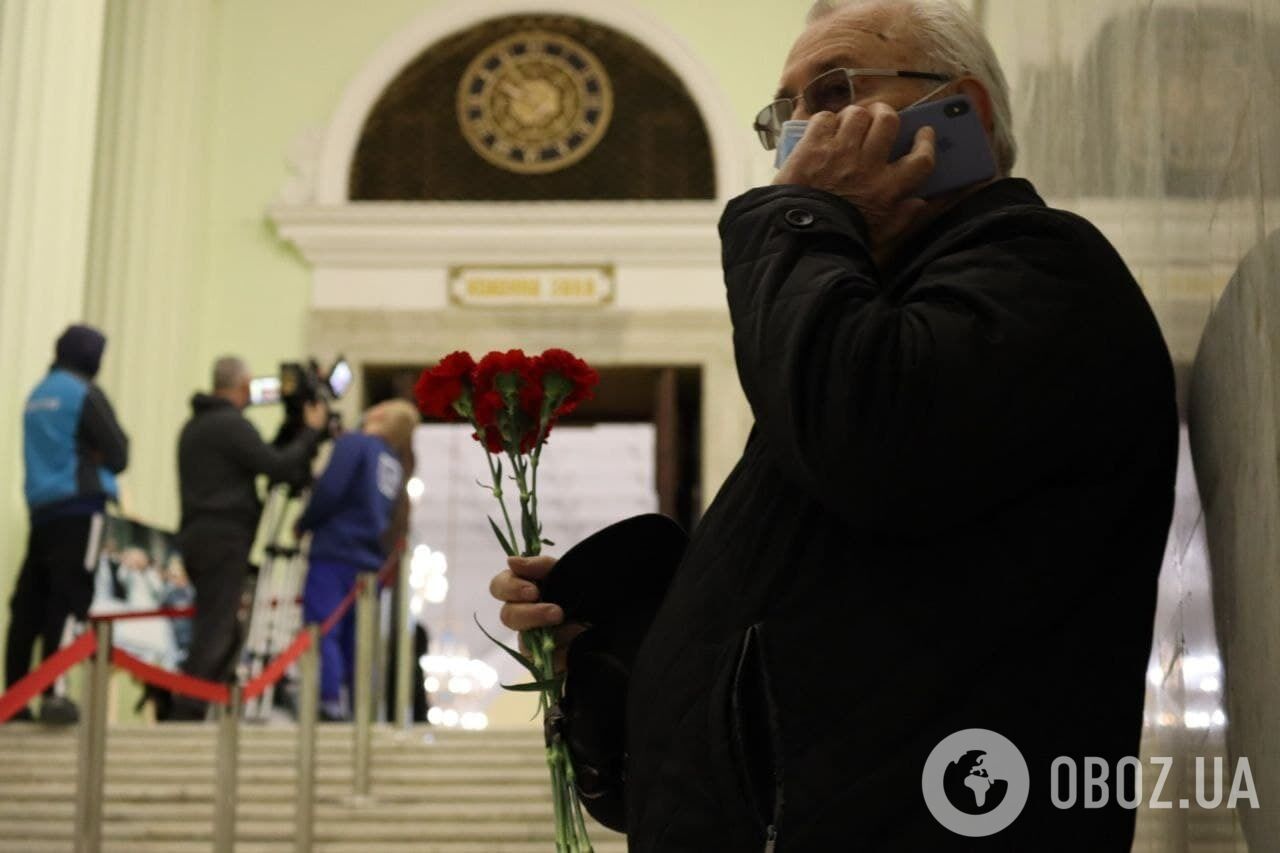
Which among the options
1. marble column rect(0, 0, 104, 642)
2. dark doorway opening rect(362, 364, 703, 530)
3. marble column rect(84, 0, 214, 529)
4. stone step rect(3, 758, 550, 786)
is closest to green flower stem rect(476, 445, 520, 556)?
stone step rect(3, 758, 550, 786)

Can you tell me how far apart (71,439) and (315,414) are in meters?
1.63

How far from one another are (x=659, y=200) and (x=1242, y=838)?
12505mm

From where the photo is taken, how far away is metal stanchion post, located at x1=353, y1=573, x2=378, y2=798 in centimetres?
702

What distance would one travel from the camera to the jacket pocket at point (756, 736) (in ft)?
5.27

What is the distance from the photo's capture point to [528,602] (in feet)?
6.88

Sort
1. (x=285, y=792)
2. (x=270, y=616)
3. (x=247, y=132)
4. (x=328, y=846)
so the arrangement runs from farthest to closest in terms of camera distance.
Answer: (x=247, y=132) → (x=270, y=616) → (x=285, y=792) → (x=328, y=846)

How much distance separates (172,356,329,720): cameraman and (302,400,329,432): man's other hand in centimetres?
54

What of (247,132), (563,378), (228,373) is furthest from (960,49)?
(247,132)

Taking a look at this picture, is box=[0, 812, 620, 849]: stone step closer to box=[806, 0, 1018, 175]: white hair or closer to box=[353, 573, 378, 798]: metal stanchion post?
box=[353, 573, 378, 798]: metal stanchion post

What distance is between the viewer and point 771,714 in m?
1.62

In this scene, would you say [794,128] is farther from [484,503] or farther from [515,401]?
[484,503]

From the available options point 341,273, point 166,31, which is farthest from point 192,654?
point 166,31

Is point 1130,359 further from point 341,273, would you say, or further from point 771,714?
point 341,273

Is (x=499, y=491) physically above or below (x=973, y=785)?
above
